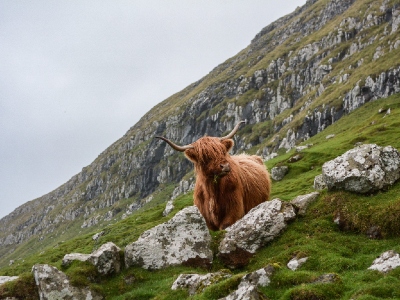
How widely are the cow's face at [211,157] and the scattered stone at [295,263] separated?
3.82m

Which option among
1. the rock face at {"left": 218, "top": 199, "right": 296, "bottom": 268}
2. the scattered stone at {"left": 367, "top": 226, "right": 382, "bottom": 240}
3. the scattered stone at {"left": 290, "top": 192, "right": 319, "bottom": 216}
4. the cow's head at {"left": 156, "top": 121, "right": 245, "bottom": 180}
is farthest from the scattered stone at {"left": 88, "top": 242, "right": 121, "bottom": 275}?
the scattered stone at {"left": 367, "top": 226, "right": 382, "bottom": 240}

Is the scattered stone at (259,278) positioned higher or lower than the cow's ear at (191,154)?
lower

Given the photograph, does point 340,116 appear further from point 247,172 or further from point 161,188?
point 161,188

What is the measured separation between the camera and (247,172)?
16.4m

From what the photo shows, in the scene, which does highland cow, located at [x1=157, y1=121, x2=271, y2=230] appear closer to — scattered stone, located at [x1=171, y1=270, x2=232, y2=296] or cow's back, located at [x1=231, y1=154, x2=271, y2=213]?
cow's back, located at [x1=231, y1=154, x2=271, y2=213]

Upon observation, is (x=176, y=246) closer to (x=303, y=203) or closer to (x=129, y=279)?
(x=129, y=279)

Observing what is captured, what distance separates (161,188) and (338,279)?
175 metres

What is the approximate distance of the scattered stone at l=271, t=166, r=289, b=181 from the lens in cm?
4425

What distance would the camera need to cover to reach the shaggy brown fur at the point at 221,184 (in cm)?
1311

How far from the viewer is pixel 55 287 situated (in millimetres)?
11977

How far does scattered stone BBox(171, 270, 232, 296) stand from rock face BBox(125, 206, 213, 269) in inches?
69.2

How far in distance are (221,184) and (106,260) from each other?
520 cm

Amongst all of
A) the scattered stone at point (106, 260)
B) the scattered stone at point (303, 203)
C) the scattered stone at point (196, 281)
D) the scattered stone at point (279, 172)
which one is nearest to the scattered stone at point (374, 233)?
the scattered stone at point (303, 203)

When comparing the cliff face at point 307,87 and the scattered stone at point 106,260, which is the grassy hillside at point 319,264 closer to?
the scattered stone at point 106,260
